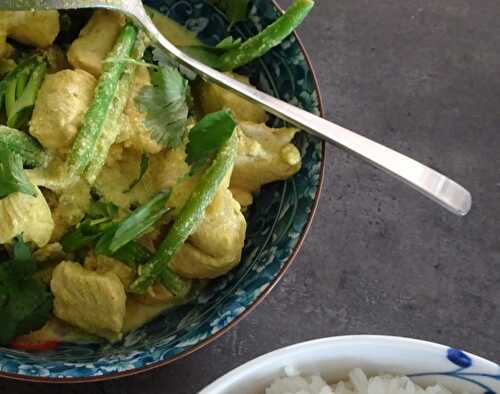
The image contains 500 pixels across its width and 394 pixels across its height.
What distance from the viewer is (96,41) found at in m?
1.10

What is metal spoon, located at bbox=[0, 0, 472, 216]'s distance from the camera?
3.40 ft

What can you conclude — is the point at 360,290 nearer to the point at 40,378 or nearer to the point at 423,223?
the point at 423,223

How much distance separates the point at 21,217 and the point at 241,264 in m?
0.33

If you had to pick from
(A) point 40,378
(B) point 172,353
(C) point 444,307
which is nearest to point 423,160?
(C) point 444,307

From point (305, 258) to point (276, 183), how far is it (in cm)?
19

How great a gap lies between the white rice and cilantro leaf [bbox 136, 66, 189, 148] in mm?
362

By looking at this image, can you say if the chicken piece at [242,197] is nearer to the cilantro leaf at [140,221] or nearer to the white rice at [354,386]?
the cilantro leaf at [140,221]

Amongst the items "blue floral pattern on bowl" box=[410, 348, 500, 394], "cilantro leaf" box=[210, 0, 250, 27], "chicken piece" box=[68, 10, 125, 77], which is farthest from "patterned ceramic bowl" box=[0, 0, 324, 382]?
"blue floral pattern on bowl" box=[410, 348, 500, 394]

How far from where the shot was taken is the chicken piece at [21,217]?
38.4 inches

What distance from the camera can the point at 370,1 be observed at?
1.46m

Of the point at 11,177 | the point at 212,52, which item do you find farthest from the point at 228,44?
the point at 11,177

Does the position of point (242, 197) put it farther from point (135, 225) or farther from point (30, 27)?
point (30, 27)

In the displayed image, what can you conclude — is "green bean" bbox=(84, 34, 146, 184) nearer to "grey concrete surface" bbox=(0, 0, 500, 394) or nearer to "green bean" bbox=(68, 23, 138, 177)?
"green bean" bbox=(68, 23, 138, 177)

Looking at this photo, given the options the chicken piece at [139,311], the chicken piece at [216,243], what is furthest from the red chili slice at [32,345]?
the chicken piece at [216,243]
